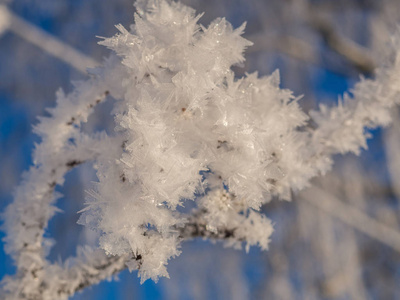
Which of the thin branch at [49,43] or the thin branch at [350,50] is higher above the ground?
the thin branch at [49,43]

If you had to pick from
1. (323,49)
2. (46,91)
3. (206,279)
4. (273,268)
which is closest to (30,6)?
(46,91)

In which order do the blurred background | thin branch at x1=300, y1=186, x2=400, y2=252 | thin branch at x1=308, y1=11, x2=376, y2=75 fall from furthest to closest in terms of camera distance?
thin branch at x1=300, y1=186, x2=400, y2=252
the blurred background
thin branch at x1=308, y1=11, x2=376, y2=75

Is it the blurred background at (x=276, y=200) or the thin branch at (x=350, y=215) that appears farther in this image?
the thin branch at (x=350, y=215)

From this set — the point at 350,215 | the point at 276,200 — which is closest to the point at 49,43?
the point at 276,200

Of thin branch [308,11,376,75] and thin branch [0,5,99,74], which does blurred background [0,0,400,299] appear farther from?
thin branch [308,11,376,75]

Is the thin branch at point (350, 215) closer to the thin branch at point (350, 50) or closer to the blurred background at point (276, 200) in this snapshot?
the blurred background at point (276, 200)

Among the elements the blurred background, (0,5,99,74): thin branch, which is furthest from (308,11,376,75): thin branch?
(0,5,99,74): thin branch

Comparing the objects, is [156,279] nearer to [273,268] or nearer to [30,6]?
[273,268]

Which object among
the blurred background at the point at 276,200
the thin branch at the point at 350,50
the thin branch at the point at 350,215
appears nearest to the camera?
the thin branch at the point at 350,50

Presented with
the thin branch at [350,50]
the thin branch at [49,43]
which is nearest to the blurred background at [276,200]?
the thin branch at [49,43]
